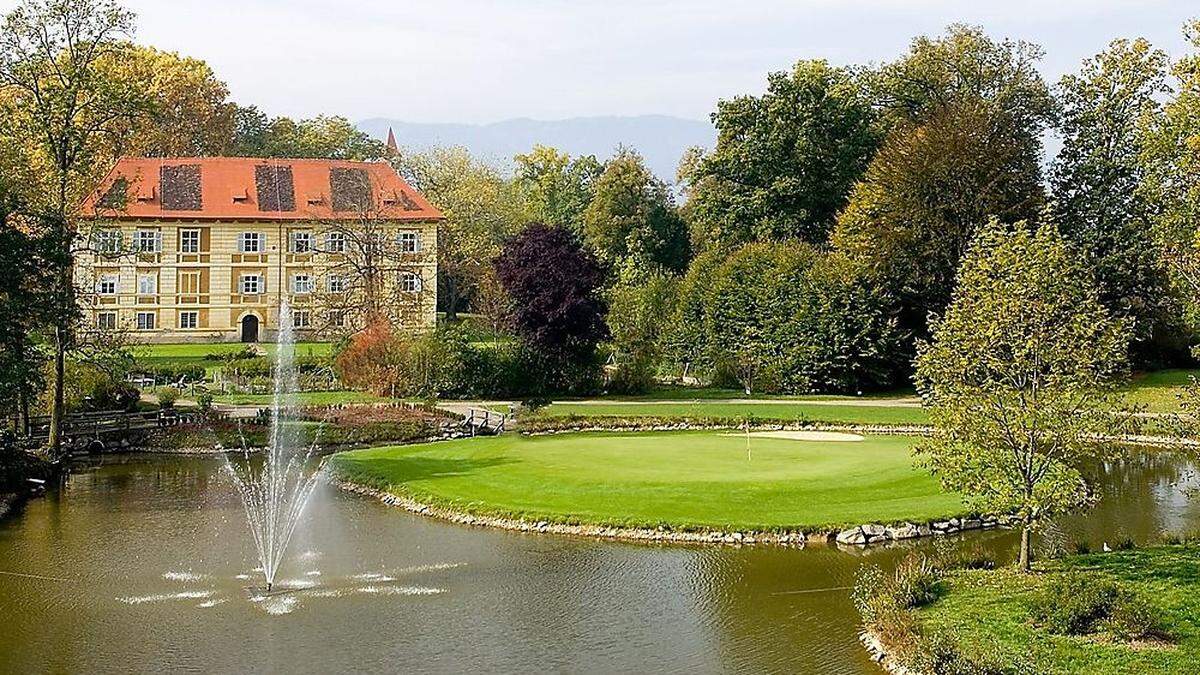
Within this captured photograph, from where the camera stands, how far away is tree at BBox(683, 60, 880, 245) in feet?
189

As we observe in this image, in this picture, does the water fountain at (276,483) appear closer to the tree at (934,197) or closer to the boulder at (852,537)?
the boulder at (852,537)

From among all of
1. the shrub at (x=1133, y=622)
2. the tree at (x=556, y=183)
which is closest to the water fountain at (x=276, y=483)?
the shrub at (x=1133, y=622)

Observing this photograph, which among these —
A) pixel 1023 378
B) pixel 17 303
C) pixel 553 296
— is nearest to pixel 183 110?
pixel 553 296

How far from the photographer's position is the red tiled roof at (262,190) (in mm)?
64125

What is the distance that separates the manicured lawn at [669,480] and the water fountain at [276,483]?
149 centimetres

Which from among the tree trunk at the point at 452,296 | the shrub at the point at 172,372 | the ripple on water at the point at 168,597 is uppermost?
the tree trunk at the point at 452,296

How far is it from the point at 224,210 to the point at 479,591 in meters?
49.3

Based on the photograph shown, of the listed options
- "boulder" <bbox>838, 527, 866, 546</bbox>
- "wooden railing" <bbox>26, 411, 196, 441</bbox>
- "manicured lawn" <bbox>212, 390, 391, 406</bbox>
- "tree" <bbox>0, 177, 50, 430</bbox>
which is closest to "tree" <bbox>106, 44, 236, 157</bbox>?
"manicured lawn" <bbox>212, 390, 391, 406</bbox>

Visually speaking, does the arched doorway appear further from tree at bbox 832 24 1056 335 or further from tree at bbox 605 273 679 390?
tree at bbox 832 24 1056 335

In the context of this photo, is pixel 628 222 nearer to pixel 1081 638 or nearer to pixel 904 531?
pixel 904 531

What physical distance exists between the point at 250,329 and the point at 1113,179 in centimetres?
4434

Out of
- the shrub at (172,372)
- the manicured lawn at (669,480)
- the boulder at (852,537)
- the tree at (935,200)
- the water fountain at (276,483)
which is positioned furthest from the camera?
the shrub at (172,372)

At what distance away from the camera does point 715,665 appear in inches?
648

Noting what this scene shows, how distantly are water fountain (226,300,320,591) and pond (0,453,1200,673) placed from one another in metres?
0.40
